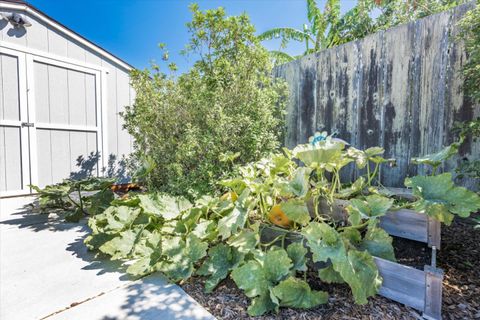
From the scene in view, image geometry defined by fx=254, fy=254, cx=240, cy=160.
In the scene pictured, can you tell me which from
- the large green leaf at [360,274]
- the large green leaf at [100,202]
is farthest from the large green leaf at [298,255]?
the large green leaf at [100,202]

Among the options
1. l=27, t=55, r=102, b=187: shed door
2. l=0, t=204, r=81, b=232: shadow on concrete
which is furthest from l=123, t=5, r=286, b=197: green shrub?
l=27, t=55, r=102, b=187: shed door

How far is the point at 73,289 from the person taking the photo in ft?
4.57

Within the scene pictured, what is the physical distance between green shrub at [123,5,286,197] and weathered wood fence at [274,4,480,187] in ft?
1.93

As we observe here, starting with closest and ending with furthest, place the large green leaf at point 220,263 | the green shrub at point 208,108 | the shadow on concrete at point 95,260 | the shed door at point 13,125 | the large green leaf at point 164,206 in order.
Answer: the large green leaf at point 220,263 → the shadow on concrete at point 95,260 → the large green leaf at point 164,206 → the green shrub at point 208,108 → the shed door at point 13,125

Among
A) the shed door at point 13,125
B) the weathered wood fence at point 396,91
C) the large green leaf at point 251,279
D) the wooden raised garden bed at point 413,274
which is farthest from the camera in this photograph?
the shed door at point 13,125

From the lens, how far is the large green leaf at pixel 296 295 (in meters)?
1.19

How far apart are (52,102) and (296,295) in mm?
4299

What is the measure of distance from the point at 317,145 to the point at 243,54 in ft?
5.12

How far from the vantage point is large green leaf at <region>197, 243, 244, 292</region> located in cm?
143

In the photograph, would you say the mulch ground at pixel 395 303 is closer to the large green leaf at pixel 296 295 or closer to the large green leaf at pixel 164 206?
the large green leaf at pixel 296 295

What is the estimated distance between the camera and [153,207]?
1.95 meters

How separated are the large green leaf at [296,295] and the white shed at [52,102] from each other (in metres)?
4.03

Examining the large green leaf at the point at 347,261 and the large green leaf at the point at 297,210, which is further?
the large green leaf at the point at 297,210

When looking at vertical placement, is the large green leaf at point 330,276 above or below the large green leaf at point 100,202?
below
